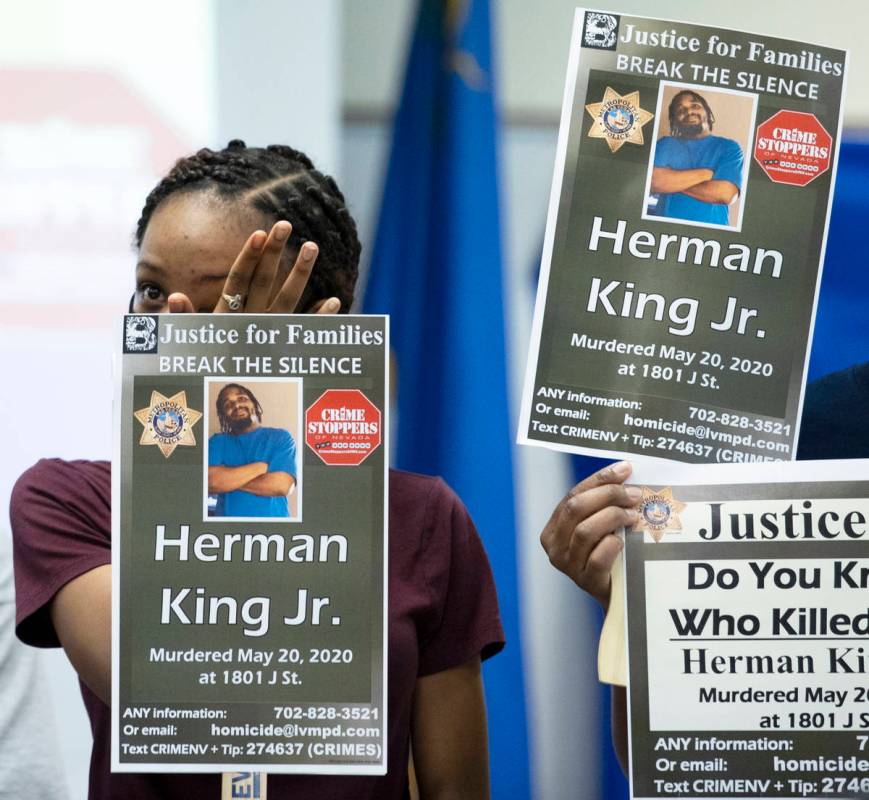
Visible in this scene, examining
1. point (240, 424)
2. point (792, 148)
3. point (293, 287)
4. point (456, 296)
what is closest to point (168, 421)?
point (240, 424)

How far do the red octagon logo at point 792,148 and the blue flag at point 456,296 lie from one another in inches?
53.5

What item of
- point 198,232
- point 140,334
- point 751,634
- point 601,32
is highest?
point 601,32

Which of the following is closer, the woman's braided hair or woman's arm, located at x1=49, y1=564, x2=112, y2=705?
woman's arm, located at x1=49, y1=564, x2=112, y2=705

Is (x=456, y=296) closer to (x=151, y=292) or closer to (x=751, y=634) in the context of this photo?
(x=151, y=292)

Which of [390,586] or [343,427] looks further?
[390,586]

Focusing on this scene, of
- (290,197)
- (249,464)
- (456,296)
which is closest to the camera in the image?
(249,464)

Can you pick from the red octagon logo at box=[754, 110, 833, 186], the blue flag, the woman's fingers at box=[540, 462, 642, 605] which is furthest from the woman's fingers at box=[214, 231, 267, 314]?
the blue flag

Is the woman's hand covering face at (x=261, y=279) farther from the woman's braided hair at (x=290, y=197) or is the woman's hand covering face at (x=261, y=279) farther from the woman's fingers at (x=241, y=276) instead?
the woman's braided hair at (x=290, y=197)

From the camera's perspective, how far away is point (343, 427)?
38.6 inches

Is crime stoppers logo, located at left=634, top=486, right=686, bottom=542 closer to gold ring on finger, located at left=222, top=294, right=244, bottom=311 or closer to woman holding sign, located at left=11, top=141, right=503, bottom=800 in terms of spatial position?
woman holding sign, located at left=11, top=141, right=503, bottom=800

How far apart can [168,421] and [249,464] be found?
7 cm

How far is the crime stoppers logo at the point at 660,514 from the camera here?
3.40ft

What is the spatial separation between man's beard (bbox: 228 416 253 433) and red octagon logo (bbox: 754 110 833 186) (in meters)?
0.49

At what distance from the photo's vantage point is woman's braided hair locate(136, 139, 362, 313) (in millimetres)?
1171
